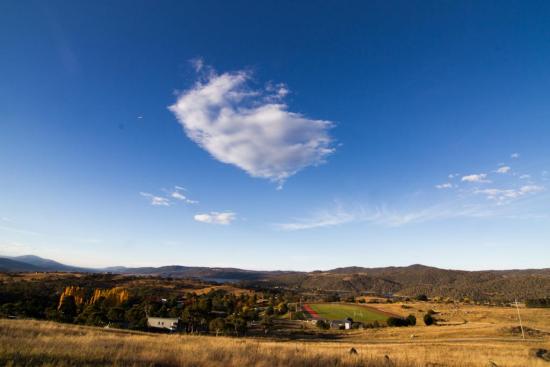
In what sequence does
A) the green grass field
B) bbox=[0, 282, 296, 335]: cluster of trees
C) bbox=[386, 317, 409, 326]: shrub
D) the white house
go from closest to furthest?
bbox=[0, 282, 296, 335]: cluster of trees
the white house
bbox=[386, 317, 409, 326]: shrub
the green grass field

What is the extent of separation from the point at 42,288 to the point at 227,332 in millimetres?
78507

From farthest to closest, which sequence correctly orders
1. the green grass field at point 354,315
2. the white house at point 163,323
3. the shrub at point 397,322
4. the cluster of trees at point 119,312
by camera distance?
the green grass field at point 354,315
the shrub at point 397,322
the white house at point 163,323
the cluster of trees at point 119,312

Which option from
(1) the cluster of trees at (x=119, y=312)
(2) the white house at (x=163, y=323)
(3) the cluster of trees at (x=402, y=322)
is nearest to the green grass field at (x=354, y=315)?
(3) the cluster of trees at (x=402, y=322)

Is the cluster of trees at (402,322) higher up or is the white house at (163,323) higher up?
the cluster of trees at (402,322)

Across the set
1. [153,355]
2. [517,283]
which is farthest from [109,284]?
[517,283]

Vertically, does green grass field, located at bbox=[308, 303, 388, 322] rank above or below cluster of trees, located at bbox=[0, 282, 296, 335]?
below

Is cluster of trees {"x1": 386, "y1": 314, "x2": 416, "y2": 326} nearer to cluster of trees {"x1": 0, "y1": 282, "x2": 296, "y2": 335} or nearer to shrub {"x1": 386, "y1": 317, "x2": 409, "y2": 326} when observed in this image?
shrub {"x1": 386, "y1": 317, "x2": 409, "y2": 326}

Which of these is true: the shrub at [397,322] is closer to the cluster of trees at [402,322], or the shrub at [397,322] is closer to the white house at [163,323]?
the cluster of trees at [402,322]

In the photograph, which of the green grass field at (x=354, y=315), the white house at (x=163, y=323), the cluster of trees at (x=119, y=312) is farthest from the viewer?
the green grass field at (x=354, y=315)

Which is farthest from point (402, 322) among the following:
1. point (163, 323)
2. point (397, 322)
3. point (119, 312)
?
point (119, 312)

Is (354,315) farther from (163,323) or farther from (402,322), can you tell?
(163,323)

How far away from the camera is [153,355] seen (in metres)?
10.3

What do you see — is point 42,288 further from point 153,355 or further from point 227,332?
point 153,355

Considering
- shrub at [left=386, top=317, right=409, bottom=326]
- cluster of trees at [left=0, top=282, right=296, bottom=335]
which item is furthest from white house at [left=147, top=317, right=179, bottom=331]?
shrub at [left=386, top=317, right=409, bottom=326]
